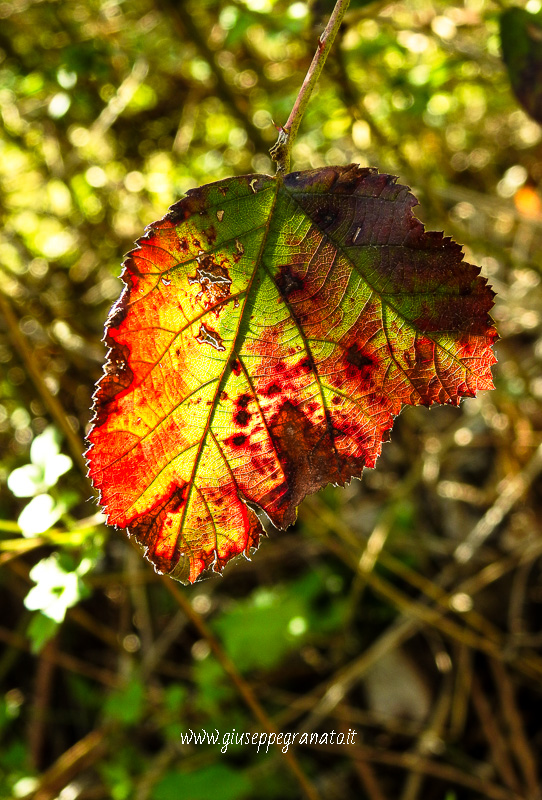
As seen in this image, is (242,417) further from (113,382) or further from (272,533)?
(272,533)

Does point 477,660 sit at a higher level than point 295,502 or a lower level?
lower

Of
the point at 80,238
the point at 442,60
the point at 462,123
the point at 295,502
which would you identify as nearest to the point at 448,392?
the point at 295,502

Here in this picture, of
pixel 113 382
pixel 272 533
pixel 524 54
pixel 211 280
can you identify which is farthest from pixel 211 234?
pixel 272 533

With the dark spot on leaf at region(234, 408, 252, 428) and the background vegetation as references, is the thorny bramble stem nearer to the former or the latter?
the dark spot on leaf at region(234, 408, 252, 428)

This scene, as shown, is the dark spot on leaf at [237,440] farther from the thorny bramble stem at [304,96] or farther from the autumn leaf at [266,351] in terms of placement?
the thorny bramble stem at [304,96]

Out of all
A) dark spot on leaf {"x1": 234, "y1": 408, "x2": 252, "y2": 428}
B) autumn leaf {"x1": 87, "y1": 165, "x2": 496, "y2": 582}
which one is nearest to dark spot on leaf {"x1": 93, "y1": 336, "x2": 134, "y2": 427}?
autumn leaf {"x1": 87, "y1": 165, "x2": 496, "y2": 582}

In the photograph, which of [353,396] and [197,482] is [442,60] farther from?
[197,482]
